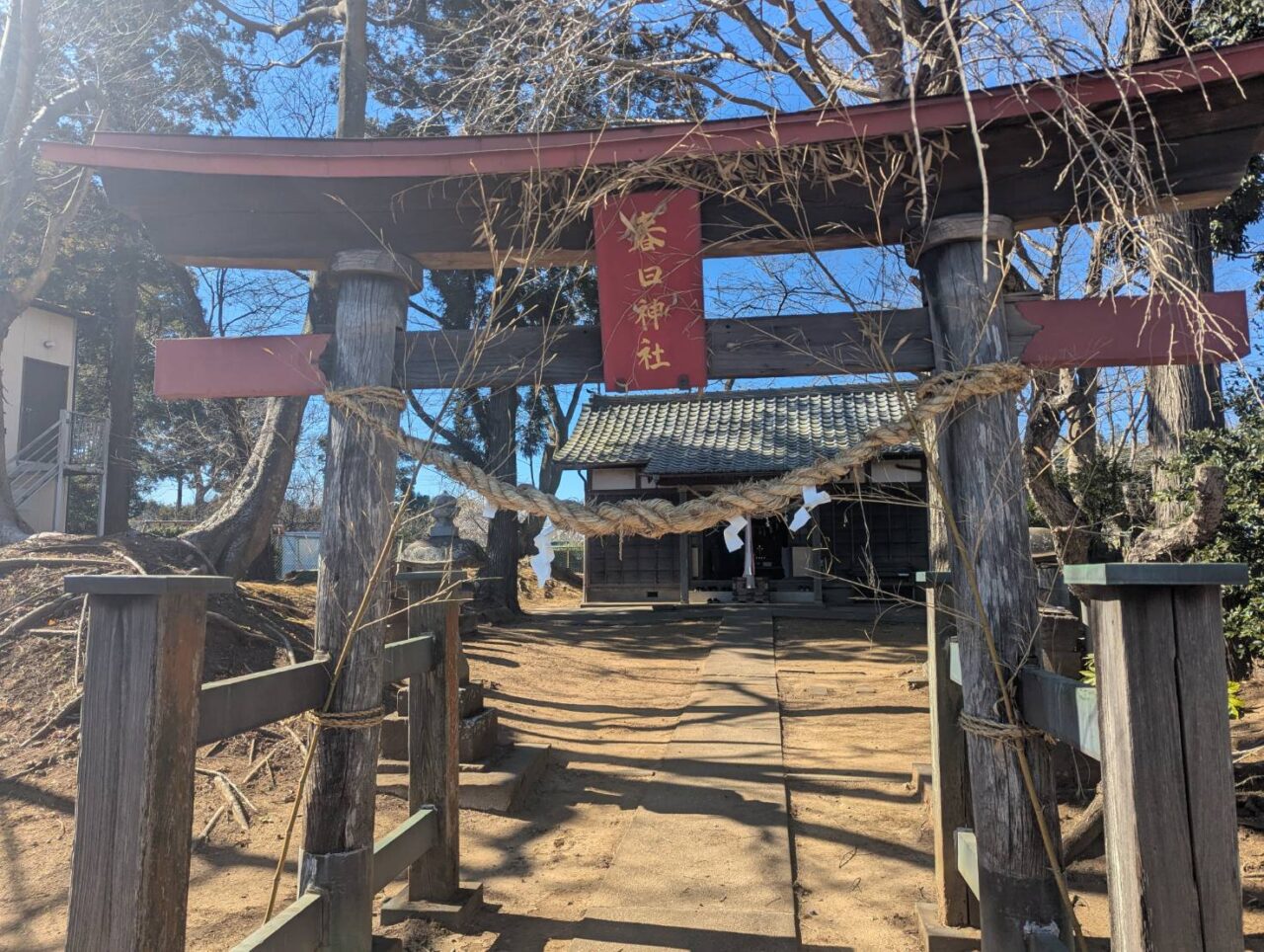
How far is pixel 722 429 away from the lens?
15.7 m

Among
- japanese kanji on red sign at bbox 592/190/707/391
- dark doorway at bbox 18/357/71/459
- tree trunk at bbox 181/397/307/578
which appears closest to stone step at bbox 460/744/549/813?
japanese kanji on red sign at bbox 592/190/707/391

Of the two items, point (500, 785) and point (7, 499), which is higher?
point (7, 499)

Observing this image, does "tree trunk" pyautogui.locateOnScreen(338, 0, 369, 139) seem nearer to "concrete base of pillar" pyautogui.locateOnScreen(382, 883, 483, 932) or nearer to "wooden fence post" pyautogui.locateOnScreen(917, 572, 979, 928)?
"concrete base of pillar" pyautogui.locateOnScreen(382, 883, 483, 932)

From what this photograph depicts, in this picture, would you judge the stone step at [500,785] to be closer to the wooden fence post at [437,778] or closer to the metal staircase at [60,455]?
the wooden fence post at [437,778]

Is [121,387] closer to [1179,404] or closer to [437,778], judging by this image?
[437,778]

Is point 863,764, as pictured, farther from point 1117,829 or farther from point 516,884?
point 1117,829

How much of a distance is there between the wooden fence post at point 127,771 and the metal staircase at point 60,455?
1537 cm

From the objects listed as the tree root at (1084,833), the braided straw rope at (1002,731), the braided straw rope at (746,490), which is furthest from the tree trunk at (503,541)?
the braided straw rope at (1002,731)

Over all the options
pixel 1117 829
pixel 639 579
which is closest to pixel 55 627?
pixel 1117 829

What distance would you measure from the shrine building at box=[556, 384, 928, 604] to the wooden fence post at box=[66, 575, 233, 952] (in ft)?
37.4

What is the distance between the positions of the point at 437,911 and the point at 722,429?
42.9 feet

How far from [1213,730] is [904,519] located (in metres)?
13.9

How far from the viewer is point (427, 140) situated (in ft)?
9.21

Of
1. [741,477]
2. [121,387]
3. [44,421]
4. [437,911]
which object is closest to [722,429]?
[741,477]
